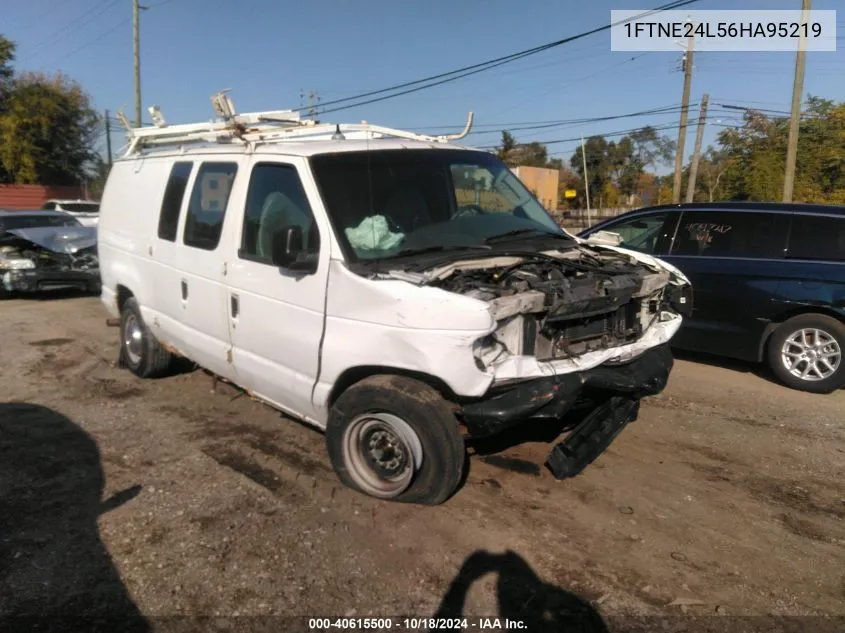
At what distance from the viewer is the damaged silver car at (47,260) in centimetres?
1127

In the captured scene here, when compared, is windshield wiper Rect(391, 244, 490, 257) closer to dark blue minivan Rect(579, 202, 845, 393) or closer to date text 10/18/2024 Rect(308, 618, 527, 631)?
date text 10/18/2024 Rect(308, 618, 527, 631)

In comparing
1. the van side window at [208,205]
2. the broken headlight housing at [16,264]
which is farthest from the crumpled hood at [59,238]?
the van side window at [208,205]

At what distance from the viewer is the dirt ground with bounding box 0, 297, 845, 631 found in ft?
10.1

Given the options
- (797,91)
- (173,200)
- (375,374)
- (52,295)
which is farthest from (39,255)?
(797,91)

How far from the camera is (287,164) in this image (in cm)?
422

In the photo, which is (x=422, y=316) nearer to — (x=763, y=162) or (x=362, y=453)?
(x=362, y=453)

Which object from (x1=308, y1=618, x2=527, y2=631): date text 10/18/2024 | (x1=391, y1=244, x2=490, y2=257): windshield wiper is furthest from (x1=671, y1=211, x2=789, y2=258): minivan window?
(x1=308, y1=618, x2=527, y2=631): date text 10/18/2024

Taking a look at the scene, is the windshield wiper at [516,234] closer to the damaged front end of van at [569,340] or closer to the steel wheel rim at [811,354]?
the damaged front end of van at [569,340]

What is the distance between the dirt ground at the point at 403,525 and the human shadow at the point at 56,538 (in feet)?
0.04

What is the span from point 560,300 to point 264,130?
2.87m

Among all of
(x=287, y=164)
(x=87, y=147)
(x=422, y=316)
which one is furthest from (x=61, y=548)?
(x=87, y=147)

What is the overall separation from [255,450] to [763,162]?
89.7 feet

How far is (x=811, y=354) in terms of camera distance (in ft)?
21.3

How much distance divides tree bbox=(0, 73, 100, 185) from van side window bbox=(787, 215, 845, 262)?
38612 millimetres
